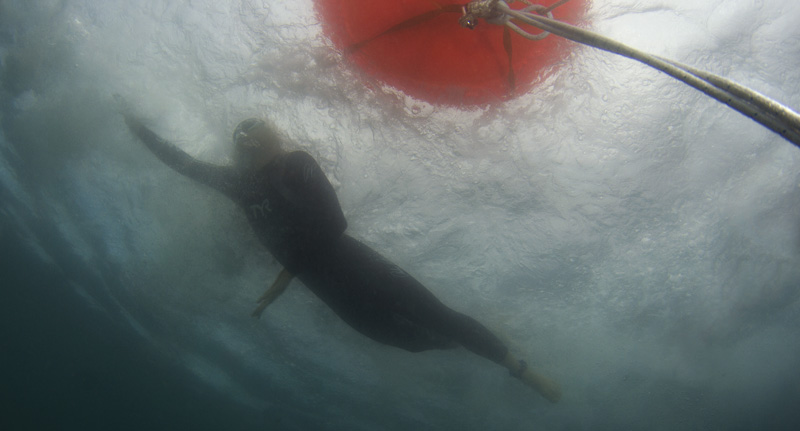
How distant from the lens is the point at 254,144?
4.27 meters

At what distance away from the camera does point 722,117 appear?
5.88 metres

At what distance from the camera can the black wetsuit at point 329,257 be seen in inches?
164

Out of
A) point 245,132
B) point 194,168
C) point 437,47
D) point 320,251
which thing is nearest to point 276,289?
point 320,251

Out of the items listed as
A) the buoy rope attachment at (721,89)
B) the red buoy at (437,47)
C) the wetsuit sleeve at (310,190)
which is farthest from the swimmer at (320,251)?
the buoy rope attachment at (721,89)

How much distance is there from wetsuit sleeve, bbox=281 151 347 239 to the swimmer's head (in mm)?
384

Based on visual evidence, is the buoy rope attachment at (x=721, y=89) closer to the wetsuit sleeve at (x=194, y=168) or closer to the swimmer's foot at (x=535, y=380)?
the wetsuit sleeve at (x=194, y=168)

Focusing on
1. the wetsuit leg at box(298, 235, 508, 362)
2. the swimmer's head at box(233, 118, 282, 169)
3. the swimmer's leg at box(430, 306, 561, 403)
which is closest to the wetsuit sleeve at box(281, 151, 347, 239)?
the swimmer's head at box(233, 118, 282, 169)

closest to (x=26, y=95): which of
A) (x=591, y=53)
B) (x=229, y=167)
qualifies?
(x=229, y=167)

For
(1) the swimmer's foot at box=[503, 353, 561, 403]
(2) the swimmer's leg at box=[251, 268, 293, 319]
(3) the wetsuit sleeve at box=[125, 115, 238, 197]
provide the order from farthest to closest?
(1) the swimmer's foot at box=[503, 353, 561, 403], (3) the wetsuit sleeve at box=[125, 115, 238, 197], (2) the swimmer's leg at box=[251, 268, 293, 319]

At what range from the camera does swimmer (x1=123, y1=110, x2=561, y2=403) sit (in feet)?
13.7

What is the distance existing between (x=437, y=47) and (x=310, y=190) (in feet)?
7.28

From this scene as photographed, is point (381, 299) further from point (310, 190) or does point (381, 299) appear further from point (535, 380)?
point (535, 380)

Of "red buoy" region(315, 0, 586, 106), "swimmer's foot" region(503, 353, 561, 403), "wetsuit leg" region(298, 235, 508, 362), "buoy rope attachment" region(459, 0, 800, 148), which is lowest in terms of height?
"buoy rope attachment" region(459, 0, 800, 148)

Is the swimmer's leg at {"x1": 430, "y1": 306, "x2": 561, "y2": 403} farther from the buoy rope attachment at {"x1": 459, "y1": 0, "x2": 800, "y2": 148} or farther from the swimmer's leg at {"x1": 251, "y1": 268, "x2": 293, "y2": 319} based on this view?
the buoy rope attachment at {"x1": 459, "y1": 0, "x2": 800, "y2": 148}
